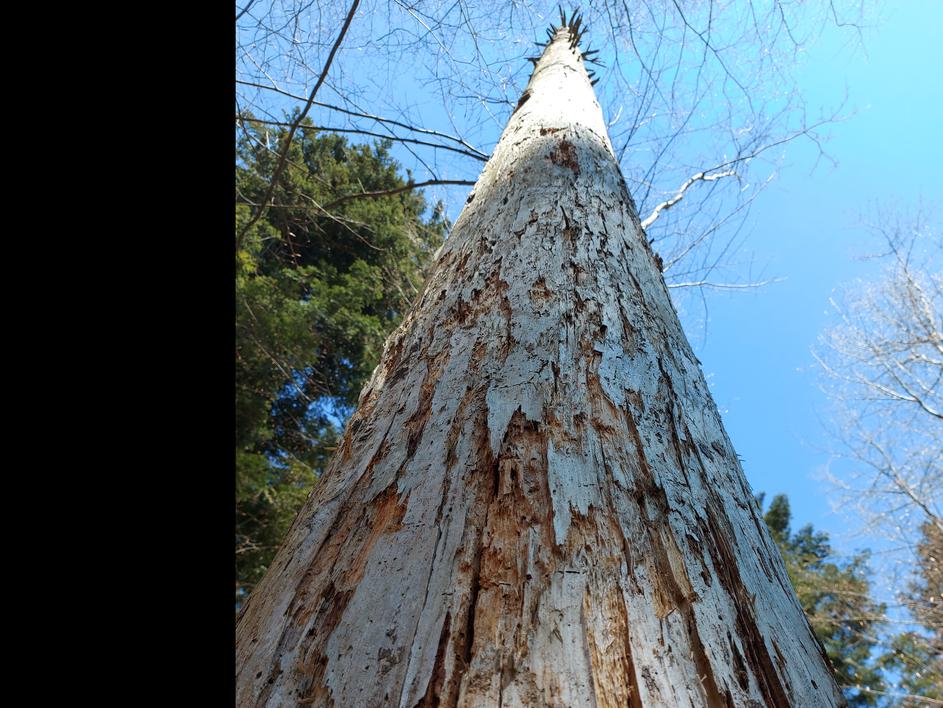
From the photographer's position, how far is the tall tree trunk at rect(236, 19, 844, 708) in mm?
621

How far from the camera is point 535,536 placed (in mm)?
746

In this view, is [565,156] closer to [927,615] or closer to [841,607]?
[927,615]

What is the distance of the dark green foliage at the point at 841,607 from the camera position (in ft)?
27.4

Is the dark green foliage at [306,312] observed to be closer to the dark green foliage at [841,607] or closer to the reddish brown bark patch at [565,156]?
the reddish brown bark patch at [565,156]

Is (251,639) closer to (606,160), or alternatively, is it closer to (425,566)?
(425,566)

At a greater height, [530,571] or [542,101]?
[542,101]

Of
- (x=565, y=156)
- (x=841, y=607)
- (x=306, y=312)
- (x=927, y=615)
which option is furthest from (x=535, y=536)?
(x=841, y=607)

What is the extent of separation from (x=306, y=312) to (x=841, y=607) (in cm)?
1013

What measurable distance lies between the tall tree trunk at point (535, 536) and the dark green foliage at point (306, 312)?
5.46 metres

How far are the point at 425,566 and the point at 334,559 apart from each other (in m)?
0.16
